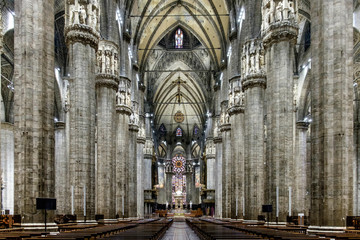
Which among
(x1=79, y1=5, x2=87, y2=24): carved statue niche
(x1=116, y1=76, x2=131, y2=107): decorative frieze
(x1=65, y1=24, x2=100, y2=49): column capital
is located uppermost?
(x1=79, y1=5, x2=87, y2=24): carved statue niche

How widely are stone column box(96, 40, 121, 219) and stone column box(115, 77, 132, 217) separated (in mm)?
5142

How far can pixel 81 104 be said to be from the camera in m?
22.3

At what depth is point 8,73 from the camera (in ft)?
124

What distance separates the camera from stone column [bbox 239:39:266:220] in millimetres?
28922

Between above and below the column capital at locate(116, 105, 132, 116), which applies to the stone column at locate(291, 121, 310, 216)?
below

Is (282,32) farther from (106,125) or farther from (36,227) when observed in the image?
(36,227)

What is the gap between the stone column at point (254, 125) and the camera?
94.9ft

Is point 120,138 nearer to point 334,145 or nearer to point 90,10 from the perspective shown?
point 90,10

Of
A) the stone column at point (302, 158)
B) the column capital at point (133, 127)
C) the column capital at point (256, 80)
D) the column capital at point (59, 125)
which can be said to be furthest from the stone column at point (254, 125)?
the column capital at point (59, 125)

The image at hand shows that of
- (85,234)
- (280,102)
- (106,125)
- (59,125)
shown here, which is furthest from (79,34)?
(59,125)

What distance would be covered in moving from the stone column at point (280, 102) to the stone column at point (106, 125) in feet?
38.5

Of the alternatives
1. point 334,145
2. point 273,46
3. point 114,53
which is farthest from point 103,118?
point 334,145

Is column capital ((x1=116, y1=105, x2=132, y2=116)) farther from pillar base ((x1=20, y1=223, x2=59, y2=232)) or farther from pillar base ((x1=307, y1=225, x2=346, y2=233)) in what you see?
pillar base ((x1=307, y1=225, x2=346, y2=233))

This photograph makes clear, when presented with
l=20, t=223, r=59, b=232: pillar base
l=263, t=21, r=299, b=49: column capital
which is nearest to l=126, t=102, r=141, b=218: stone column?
l=263, t=21, r=299, b=49: column capital
